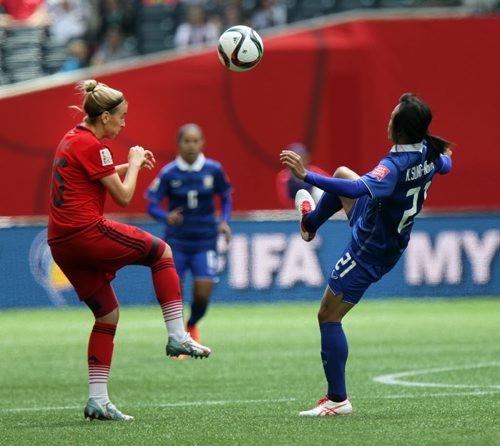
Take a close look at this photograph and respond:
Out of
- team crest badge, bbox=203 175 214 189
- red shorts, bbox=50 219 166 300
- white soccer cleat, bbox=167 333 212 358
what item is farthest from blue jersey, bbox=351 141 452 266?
team crest badge, bbox=203 175 214 189

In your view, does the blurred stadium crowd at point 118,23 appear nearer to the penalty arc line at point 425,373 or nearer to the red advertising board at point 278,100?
the red advertising board at point 278,100

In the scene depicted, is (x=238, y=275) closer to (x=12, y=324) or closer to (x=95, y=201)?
(x=12, y=324)

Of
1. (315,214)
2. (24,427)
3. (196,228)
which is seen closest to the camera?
(24,427)

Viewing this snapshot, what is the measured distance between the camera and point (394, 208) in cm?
783

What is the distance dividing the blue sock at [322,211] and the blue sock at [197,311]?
4.73 m

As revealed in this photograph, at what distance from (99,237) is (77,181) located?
37 centimetres

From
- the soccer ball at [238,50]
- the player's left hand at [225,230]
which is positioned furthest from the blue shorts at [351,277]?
the player's left hand at [225,230]

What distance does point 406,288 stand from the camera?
19031 millimetres

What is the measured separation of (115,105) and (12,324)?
372 inches

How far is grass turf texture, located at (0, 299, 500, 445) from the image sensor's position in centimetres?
721

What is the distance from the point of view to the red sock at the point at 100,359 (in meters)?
7.89

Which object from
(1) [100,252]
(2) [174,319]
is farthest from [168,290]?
(1) [100,252]

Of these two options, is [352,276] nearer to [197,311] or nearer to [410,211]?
[410,211]

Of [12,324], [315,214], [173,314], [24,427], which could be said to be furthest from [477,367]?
[12,324]
